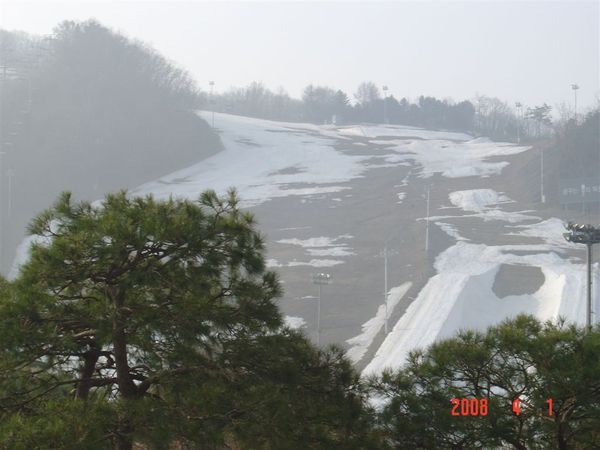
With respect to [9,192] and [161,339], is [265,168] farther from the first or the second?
[161,339]

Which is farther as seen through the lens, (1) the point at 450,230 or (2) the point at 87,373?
(1) the point at 450,230

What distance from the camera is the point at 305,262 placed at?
3938 cm

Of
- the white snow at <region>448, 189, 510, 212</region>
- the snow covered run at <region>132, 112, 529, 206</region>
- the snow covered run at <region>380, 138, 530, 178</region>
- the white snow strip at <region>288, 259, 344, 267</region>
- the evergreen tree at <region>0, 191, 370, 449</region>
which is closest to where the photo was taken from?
the evergreen tree at <region>0, 191, 370, 449</region>

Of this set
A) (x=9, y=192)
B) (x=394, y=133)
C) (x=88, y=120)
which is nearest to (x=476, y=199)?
(x=9, y=192)

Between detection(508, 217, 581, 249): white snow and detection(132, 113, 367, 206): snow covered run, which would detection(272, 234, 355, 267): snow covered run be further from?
detection(508, 217, 581, 249): white snow

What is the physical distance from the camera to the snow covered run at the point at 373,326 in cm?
2656

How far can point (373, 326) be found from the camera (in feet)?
96.0

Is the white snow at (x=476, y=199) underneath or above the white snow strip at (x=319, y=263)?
above

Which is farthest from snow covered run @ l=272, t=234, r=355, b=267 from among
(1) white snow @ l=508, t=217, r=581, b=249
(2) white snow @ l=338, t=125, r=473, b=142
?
(2) white snow @ l=338, t=125, r=473, b=142

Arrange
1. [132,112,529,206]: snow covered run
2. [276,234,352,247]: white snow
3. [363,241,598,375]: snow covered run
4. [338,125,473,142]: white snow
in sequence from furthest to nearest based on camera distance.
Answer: [338,125,473,142]: white snow < [132,112,529,206]: snow covered run < [276,234,352,247]: white snow < [363,241,598,375]: snow covered run

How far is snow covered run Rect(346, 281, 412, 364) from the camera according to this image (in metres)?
26.6

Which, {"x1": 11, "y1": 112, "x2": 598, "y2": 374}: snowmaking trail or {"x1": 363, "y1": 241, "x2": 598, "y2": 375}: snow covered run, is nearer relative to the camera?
{"x1": 363, "y1": 241, "x2": 598, "y2": 375}: snow covered run

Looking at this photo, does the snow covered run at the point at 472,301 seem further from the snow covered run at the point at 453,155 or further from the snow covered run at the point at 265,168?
the snow covered run at the point at 453,155
